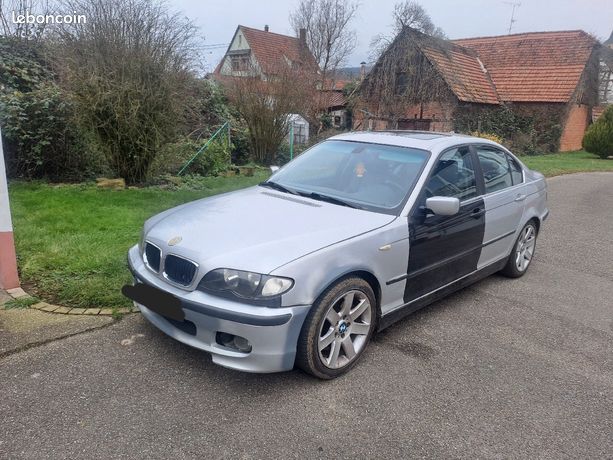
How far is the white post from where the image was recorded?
3871 millimetres

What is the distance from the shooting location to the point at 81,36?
25.8ft

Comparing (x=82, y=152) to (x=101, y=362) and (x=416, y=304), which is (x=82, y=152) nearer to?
(x=101, y=362)

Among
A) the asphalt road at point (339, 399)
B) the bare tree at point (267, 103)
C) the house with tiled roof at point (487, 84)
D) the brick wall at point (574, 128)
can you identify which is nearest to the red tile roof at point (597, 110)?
the house with tiled roof at point (487, 84)

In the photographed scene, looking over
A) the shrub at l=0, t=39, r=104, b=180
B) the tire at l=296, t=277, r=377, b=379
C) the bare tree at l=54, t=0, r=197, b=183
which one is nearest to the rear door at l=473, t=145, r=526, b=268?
the tire at l=296, t=277, r=377, b=379

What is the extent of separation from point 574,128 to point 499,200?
23788 mm

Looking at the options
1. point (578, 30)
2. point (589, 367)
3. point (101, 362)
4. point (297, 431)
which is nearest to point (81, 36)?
point (101, 362)

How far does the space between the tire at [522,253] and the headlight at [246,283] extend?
10.7 ft

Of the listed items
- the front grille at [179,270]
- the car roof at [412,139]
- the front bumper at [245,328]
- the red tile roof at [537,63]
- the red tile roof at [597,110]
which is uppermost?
the red tile roof at [537,63]

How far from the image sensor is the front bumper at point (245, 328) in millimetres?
2686

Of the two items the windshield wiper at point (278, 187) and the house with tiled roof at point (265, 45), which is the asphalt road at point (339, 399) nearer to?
the windshield wiper at point (278, 187)

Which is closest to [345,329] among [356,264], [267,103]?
[356,264]

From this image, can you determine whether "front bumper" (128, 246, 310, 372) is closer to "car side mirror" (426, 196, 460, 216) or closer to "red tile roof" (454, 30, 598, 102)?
"car side mirror" (426, 196, 460, 216)

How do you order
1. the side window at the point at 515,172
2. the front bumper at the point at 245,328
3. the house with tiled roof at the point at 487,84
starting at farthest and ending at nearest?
1. the house with tiled roof at the point at 487,84
2. the side window at the point at 515,172
3. the front bumper at the point at 245,328

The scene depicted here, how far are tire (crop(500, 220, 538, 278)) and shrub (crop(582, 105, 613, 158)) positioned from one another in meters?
18.6
